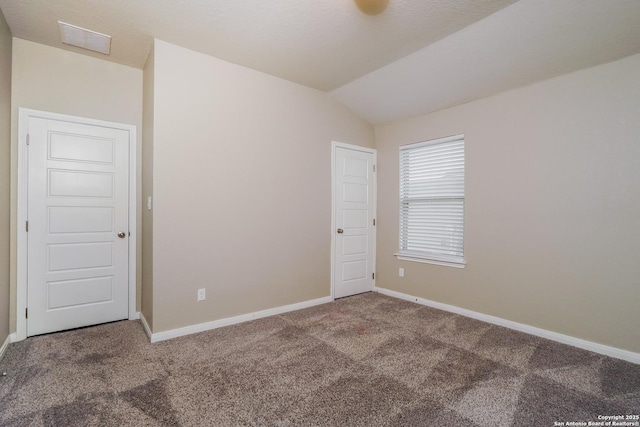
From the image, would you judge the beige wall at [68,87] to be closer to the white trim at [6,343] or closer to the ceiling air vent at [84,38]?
the white trim at [6,343]

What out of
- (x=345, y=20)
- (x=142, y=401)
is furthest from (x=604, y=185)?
(x=142, y=401)

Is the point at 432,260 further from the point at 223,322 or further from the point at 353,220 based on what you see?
the point at 223,322

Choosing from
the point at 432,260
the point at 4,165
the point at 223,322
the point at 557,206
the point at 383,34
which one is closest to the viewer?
the point at 4,165

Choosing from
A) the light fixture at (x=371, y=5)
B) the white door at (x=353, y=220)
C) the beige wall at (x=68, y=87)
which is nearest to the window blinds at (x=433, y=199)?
the white door at (x=353, y=220)

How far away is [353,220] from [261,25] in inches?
104

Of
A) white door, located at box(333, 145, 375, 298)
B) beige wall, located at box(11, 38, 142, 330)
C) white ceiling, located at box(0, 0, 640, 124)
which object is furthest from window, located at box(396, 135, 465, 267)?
beige wall, located at box(11, 38, 142, 330)

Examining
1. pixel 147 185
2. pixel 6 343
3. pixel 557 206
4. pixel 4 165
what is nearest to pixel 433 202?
pixel 557 206

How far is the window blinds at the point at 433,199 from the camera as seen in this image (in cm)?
364

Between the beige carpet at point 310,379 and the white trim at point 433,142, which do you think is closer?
the beige carpet at point 310,379

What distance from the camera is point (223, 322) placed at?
3119mm

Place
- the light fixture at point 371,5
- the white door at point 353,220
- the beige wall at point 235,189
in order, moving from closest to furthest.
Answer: the light fixture at point 371,5 → the beige wall at point 235,189 → the white door at point 353,220

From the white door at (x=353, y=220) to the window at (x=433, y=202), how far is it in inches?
19.0

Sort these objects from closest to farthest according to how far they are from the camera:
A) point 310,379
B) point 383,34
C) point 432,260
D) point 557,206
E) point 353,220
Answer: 1. point 310,379
2. point 383,34
3. point 557,206
4. point 432,260
5. point 353,220

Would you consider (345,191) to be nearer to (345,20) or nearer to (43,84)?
(345,20)
